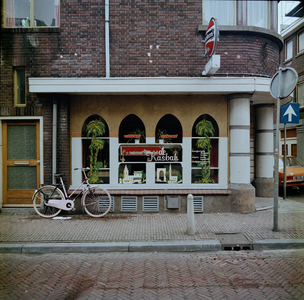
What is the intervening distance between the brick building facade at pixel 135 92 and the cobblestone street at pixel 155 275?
272 cm

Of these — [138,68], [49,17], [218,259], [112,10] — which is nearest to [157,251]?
[218,259]

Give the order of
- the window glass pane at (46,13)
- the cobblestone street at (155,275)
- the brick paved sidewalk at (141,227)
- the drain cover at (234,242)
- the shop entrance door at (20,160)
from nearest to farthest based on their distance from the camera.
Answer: the cobblestone street at (155,275) < the drain cover at (234,242) < the brick paved sidewalk at (141,227) < the window glass pane at (46,13) < the shop entrance door at (20,160)

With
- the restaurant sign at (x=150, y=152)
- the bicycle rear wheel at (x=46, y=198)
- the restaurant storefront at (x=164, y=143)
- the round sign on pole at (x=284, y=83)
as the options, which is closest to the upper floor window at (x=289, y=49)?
the restaurant storefront at (x=164, y=143)

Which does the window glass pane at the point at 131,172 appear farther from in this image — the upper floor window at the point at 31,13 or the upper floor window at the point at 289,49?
the upper floor window at the point at 289,49

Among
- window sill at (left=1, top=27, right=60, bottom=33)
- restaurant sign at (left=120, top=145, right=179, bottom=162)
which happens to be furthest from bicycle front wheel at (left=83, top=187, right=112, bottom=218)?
window sill at (left=1, top=27, right=60, bottom=33)

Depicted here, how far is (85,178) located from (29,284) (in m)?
4.02

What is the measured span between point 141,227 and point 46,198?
9.57 ft

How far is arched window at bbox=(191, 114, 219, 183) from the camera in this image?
309 inches

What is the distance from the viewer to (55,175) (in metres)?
7.15

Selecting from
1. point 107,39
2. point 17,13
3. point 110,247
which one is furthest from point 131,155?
point 17,13

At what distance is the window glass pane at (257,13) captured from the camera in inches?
307

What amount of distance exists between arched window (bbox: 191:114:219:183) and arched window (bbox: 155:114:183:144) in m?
0.48

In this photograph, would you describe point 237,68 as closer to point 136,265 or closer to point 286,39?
point 136,265

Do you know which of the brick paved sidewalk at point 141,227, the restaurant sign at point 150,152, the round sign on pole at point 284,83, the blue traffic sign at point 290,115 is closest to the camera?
the brick paved sidewalk at point 141,227
